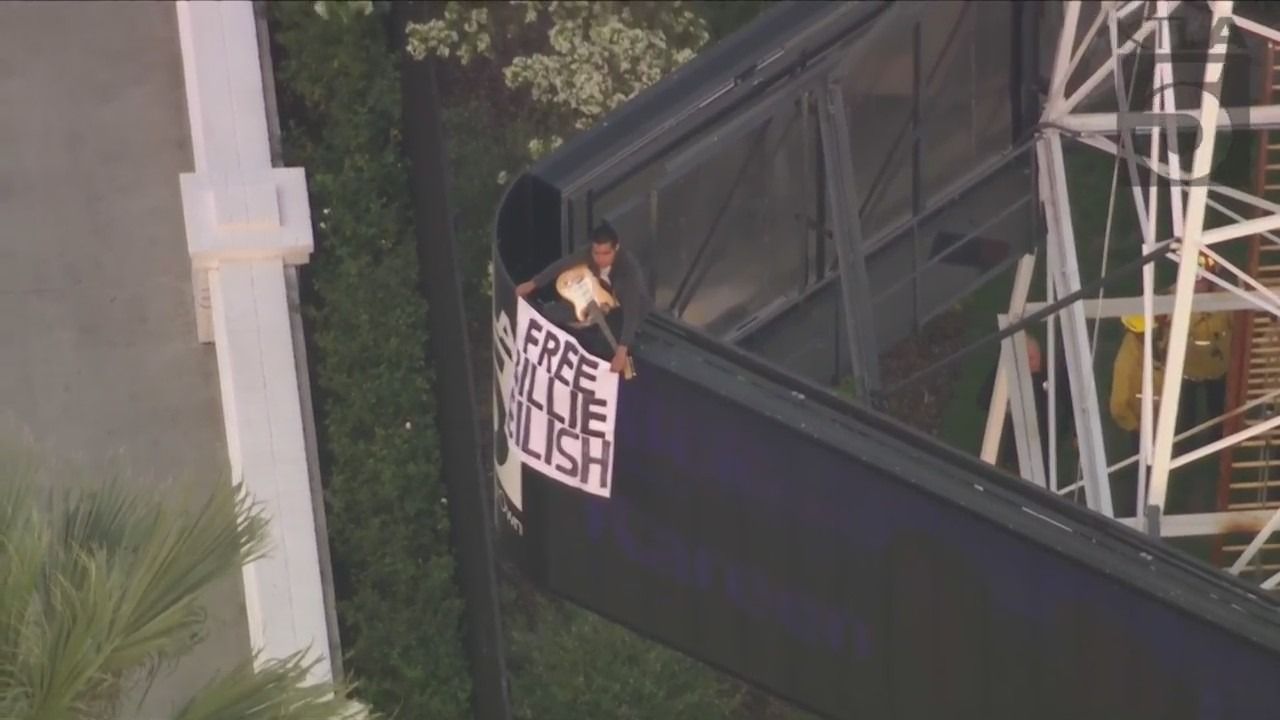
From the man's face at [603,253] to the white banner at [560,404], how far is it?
18.7 inches

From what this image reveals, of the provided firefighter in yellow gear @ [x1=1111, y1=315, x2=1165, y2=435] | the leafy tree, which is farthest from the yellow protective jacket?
the leafy tree

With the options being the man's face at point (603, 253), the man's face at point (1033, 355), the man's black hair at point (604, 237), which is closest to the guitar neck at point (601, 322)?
the man's face at point (603, 253)

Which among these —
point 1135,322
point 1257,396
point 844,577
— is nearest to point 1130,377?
point 1135,322

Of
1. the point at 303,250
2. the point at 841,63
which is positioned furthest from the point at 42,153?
the point at 841,63

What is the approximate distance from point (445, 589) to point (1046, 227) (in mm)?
6026

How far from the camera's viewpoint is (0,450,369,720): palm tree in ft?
26.3

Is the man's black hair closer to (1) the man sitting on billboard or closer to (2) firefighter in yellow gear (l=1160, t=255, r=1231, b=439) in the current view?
(1) the man sitting on billboard

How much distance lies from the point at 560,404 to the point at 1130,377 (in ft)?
23.0

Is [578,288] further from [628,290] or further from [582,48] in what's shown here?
[582,48]

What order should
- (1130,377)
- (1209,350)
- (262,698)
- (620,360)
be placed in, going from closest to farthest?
(262,698), (620,360), (1130,377), (1209,350)

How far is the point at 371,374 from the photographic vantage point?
53.7ft

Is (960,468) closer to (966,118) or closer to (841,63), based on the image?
(841,63)

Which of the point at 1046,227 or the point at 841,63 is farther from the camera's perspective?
the point at 1046,227

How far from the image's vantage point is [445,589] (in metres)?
15.7
